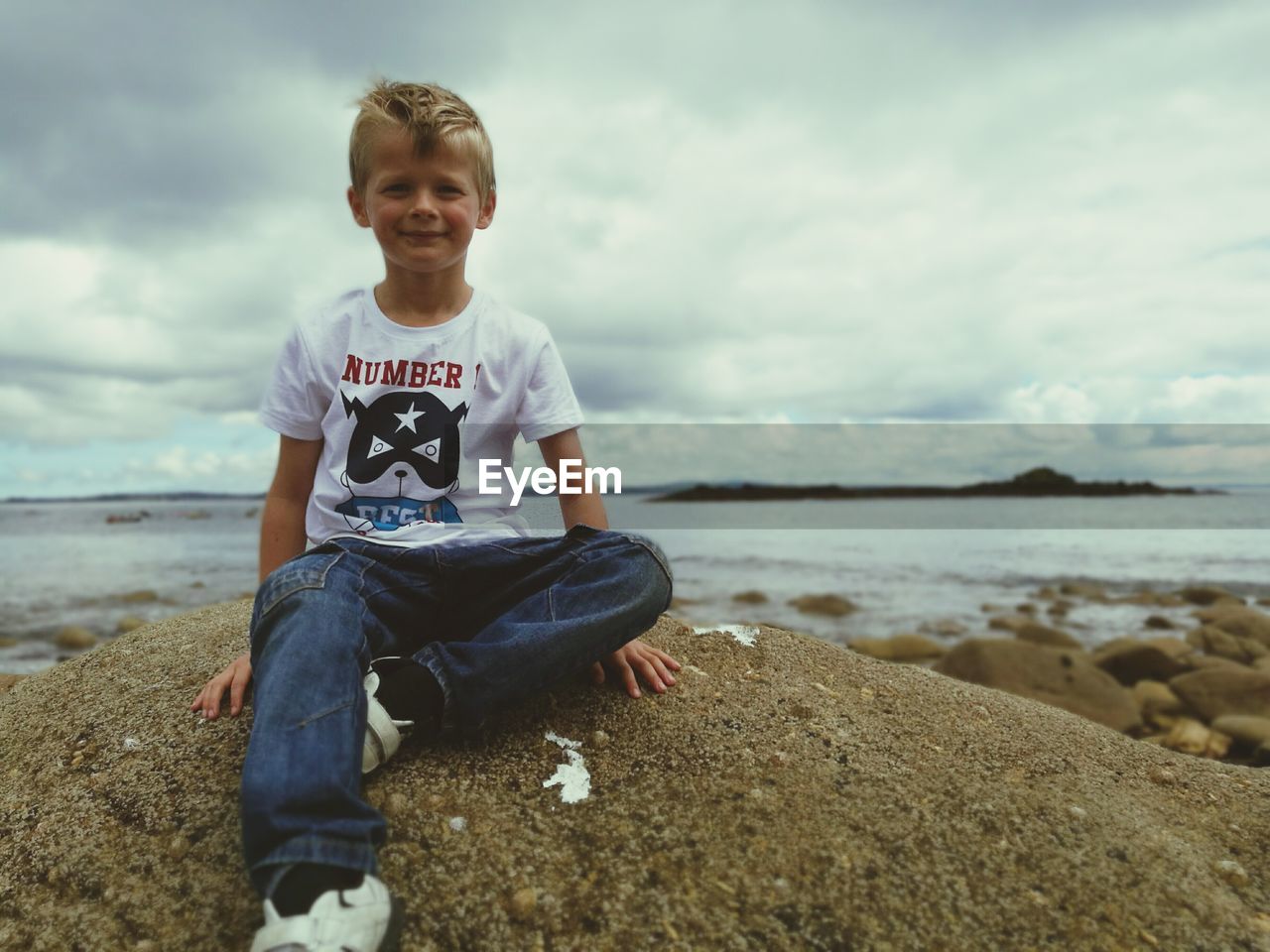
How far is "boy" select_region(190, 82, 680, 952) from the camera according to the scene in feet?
7.50

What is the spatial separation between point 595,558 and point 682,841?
0.85 m

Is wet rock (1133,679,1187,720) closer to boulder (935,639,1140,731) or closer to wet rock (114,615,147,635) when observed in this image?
boulder (935,639,1140,731)

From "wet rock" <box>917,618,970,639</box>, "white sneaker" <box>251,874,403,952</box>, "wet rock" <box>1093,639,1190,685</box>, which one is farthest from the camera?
"wet rock" <box>917,618,970,639</box>

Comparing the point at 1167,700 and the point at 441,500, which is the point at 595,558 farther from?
the point at 1167,700

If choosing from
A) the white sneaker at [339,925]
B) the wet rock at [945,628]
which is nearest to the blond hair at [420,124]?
the white sneaker at [339,925]

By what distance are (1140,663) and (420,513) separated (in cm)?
812

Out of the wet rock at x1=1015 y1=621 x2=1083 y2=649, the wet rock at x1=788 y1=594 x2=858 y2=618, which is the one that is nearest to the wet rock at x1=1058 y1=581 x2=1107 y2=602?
the wet rock at x1=1015 y1=621 x2=1083 y2=649

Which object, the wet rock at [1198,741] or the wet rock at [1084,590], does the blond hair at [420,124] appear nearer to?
the wet rock at [1198,741]

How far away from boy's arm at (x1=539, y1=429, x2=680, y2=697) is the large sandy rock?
2.5 inches

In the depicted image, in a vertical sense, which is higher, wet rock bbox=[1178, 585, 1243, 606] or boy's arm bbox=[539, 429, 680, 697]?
boy's arm bbox=[539, 429, 680, 697]

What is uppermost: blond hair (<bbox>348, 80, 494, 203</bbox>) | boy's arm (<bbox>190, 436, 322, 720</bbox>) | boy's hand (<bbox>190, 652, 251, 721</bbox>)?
blond hair (<bbox>348, 80, 494, 203</bbox>)

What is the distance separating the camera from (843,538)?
22812 millimetres

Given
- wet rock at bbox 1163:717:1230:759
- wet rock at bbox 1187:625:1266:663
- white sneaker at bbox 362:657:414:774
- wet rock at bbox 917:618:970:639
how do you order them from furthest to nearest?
wet rock at bbox 917:618:970:639
wet rock at bbox 1187:625:1266:663
wet rock at bbox 1163:717:1230:759
white sneaker at bbox 362:657:414:774

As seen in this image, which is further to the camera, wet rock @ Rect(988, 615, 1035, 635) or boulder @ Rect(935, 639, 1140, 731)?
wet rock @ Rect(988, 615, 1035, 635)
